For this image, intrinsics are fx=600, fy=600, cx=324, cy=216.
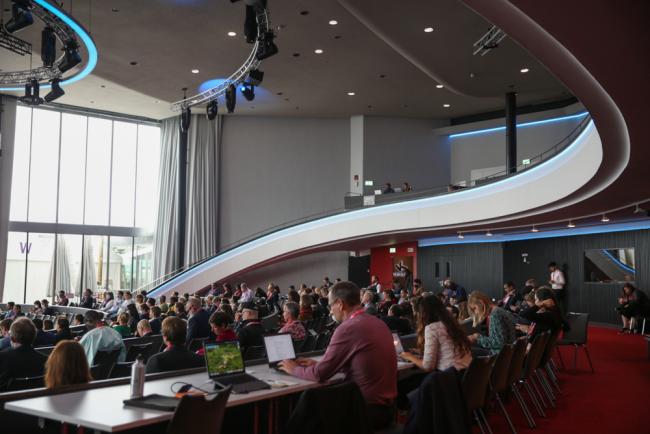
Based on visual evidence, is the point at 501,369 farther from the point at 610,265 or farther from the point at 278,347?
the point at 610,265

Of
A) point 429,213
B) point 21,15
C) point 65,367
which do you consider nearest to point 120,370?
point 65,367

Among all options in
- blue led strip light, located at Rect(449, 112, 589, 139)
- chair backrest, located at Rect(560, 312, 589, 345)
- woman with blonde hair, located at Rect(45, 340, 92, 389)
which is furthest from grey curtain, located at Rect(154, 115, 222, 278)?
woman with blonde hair, located at Rect(45, 340, 92, 389)

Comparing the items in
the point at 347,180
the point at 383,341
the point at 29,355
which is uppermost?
the point at 347,180

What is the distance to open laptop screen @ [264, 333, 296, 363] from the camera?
15.0 feet

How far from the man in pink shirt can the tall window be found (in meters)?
18.9

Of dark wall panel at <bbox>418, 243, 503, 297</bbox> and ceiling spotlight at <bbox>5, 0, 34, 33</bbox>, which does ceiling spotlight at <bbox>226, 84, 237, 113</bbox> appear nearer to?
ceiling spotlight at <bbox>5, 0, 34, 33</bbox>

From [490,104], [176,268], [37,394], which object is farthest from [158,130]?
[37,394]

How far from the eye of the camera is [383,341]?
12.8ft

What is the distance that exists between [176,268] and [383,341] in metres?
19.7

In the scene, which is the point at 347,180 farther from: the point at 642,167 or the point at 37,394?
the point at 37,394

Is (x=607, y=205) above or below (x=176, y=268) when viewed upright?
above

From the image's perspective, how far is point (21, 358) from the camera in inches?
189

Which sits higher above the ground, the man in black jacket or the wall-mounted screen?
the wall-mounted screen

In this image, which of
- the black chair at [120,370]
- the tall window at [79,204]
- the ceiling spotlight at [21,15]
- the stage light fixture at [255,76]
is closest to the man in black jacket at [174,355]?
the black chair at [120,370]
